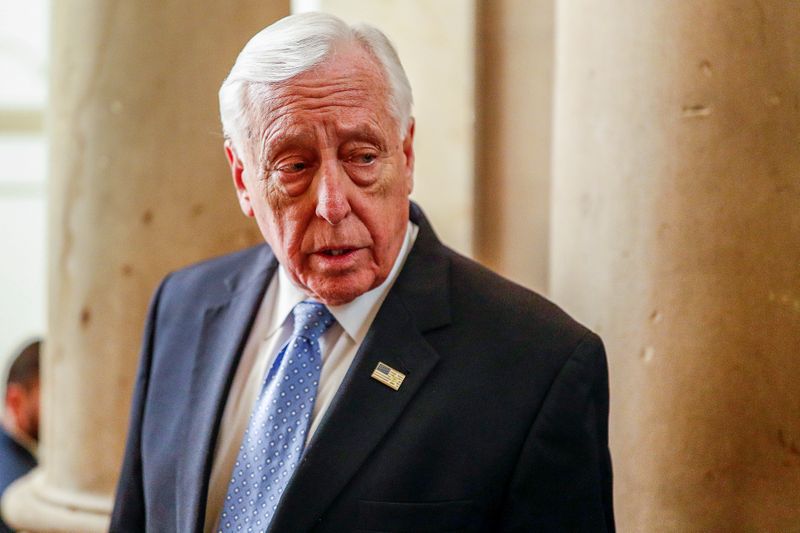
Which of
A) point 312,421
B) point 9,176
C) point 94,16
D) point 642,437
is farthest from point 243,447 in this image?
point 9,176

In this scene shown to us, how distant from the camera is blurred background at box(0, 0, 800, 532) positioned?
82.0 inches

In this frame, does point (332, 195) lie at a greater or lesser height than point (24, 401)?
greater

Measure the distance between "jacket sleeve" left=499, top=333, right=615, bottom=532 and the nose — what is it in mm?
507

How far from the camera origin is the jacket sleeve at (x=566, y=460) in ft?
6.07

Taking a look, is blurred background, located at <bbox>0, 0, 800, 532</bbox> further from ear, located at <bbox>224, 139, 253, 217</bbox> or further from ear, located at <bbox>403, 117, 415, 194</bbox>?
ear, located at <bbox>224, 139, 253, 217</bbox>

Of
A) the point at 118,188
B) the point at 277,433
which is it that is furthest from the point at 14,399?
the point at 277,433

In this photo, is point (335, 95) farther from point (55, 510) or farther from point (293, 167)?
point (55, 510)

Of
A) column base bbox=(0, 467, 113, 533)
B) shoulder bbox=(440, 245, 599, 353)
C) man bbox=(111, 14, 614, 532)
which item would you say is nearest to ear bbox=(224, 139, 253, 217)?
man bbox=(111, 14, 614, 532)

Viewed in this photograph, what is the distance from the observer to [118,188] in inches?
110

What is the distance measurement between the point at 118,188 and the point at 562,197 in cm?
120

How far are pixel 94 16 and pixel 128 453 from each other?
1182 millimetres

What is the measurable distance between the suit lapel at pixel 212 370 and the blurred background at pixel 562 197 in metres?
0.54

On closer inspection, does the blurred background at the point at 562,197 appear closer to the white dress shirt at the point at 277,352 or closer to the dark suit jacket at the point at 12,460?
the white dress shirt at the point at 277,352

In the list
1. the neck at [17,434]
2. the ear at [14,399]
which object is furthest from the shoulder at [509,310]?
the ear at [14,399]
